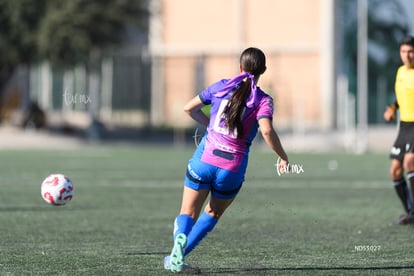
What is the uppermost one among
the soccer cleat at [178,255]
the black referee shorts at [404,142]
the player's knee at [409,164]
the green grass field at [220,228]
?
the black referee shorts at [404,142]

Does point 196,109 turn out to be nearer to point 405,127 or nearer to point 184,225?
point 184,225

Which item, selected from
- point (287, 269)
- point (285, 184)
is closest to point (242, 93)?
point (287, 269)

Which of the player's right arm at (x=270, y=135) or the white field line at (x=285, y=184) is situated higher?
the player's right arm at (x=270, y=135)

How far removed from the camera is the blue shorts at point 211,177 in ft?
31.1

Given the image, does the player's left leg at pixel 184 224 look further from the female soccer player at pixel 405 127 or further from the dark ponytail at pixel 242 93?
the female soccer player at pixel 405 127

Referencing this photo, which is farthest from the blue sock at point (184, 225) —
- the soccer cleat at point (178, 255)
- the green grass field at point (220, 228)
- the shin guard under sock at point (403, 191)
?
the shin guard under sock at point (403, 191)

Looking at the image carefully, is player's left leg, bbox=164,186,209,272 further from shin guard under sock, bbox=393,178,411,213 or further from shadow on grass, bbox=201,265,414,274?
shin guard under sock, bbox=393,178,411,213

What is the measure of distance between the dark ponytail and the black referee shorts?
200 inches

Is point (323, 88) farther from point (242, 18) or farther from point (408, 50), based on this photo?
point (408, 50)

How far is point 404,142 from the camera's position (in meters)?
14.2

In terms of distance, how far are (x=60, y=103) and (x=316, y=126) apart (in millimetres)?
15137

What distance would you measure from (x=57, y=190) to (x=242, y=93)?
2.75 meters

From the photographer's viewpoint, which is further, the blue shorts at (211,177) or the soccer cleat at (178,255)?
the blue shorts at (211,177)

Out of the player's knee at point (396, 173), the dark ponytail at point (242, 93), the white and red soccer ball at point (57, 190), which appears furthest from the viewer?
the player's knee at point (396, 173)
